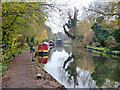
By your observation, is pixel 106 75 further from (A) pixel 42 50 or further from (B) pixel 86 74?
(A) pixel 42 50

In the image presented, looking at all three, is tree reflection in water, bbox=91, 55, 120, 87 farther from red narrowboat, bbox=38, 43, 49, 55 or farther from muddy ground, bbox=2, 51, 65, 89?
red narrowboat, bbox=38, 43, 49, 55

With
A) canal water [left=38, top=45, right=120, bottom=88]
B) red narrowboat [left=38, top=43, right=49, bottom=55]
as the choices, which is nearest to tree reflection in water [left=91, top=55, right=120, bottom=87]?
canal water [left=38, top=45, right=120, bottom=88]

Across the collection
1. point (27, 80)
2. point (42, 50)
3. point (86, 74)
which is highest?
point (27, 80)

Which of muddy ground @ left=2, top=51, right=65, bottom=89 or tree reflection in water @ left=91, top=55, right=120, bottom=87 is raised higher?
muddy ground @ left=2, top=51, right=65, bottom=89

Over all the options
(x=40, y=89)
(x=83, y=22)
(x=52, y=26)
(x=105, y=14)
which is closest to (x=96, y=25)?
(x=83, y=22)

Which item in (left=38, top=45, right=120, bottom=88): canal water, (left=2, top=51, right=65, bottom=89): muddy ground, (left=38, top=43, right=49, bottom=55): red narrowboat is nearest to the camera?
(left=2, top=51, right=65, bottom=89): muddy ground

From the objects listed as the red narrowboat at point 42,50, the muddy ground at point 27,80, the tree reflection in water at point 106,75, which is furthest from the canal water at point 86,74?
the red narrowboat at point 42,50

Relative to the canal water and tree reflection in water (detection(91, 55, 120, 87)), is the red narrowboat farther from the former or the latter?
tree reflection in water (detection(91, 55, 120, 87))

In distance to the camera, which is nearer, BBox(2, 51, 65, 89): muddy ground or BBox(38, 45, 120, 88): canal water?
BBox(2, 51, 65, 89): muddy ground

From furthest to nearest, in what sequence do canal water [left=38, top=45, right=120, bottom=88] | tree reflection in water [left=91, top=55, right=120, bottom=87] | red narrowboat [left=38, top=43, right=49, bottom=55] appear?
red narrowboat [left=38, top=43, right=49, bottom=55] < tree reflection in water [left=91, top=55, right=120, bottom=87] < canal water [left=38, top=45, right=120, bottom=88]

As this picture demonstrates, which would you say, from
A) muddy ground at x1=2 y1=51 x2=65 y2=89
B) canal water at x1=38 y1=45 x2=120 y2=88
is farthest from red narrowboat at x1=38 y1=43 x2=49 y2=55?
muddy ground at x1=2 y1=51 x2=65 y2=89

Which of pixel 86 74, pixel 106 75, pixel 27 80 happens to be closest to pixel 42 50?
pixel 86 74

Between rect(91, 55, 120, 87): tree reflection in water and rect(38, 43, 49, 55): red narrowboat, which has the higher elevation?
rect(38, 43, 49, 55): red narrowboat

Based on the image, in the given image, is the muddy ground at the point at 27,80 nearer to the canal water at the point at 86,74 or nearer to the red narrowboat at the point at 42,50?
the canal water at the point at 86,74
